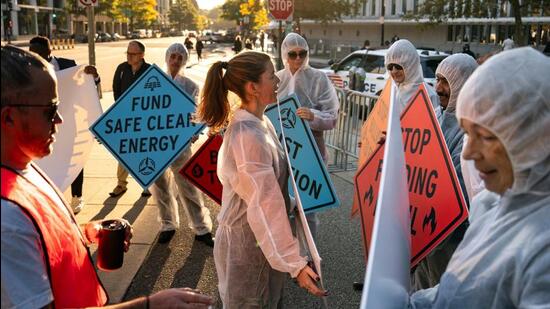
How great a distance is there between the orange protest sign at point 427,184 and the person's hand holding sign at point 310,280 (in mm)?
692

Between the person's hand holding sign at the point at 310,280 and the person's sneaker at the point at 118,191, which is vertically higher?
the person's hand holding sign at the point at 310,280

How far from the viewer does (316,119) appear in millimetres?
5211

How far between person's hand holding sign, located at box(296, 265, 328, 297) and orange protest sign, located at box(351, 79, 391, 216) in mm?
1391

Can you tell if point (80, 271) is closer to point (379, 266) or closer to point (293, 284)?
point (379, 266)

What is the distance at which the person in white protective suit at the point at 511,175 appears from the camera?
4.58 feet

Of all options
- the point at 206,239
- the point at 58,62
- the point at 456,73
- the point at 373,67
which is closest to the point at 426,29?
the point at 373,67

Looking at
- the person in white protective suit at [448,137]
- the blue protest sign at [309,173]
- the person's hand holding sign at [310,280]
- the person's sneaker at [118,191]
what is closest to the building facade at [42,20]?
the person's sneaker at [118,191]

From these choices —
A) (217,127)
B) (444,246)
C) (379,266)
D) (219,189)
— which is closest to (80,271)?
(379,266)

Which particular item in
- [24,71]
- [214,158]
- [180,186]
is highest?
[24,71]

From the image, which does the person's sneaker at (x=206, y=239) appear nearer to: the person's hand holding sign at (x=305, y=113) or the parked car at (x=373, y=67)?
the person's hand holding sign at (x=305, y=113)

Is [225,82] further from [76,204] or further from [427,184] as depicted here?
[76,204]

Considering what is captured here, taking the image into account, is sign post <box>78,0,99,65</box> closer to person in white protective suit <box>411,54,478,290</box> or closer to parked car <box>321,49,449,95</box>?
parked car <box>321,49,449,95</box>

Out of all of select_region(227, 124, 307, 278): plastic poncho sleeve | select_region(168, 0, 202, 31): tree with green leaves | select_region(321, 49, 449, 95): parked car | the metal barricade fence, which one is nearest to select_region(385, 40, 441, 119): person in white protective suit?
select_region(227, 124, 307, 278): plastic poncho sleeve

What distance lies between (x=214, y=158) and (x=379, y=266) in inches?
135
